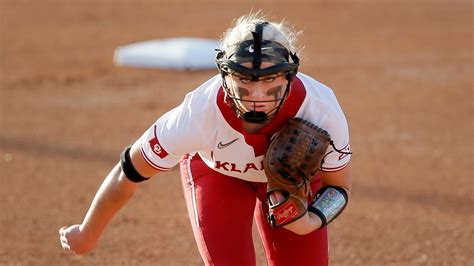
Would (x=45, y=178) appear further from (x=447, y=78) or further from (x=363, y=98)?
(x=447, y=78)

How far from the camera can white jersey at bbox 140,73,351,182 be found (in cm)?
407

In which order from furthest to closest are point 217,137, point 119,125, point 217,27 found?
point 217,27, point 119,125, point 217,137

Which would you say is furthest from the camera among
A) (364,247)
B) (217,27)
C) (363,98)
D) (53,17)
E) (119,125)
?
(53,17)

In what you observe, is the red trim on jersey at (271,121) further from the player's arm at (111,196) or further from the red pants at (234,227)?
the player's arm at (111,196)

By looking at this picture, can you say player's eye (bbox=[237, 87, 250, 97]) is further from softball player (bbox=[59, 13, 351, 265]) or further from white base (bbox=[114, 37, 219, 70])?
white base (bbox=[114, 37, 219, 70])

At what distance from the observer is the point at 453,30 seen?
54.6 feet

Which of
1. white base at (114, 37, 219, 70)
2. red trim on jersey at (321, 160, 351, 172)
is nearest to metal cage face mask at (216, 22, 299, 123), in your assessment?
red trim on jersey at (321, 160, 351, 172)

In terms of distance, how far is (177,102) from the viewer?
37.7 feet

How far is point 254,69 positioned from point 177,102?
25.3 ft

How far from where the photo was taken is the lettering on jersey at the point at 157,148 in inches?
162

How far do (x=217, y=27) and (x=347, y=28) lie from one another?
8.07 ft

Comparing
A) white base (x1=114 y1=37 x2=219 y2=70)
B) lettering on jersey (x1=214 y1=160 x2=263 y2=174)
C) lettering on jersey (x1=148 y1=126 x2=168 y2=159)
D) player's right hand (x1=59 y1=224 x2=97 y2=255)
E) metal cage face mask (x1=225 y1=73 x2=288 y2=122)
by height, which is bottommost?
white base (x1=114 y1=37 x2=219 y2=70)

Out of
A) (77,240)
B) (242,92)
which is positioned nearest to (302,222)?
(242,92)

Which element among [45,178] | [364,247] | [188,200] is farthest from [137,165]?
[45,178]
